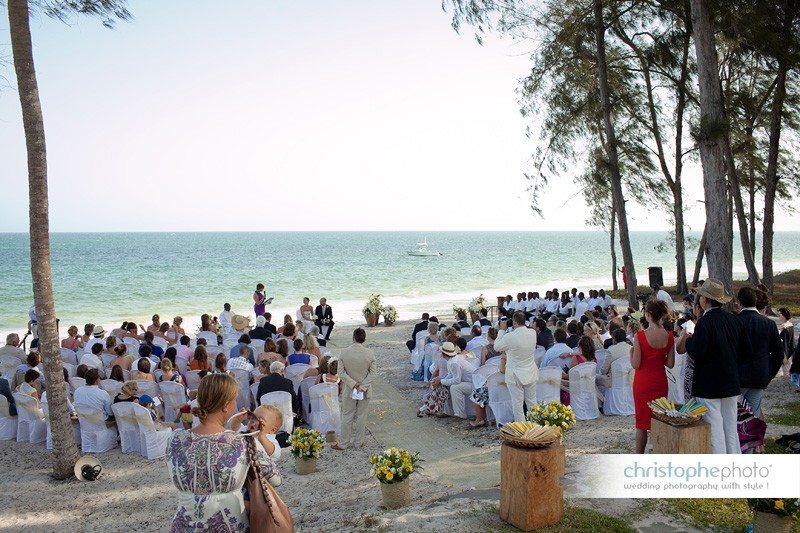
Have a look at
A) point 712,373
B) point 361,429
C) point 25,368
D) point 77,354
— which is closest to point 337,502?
point 361,429

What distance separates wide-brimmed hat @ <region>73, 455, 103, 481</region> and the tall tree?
0.21 meters

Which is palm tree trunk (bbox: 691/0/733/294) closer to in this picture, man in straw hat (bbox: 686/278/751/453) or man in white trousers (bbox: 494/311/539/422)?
man in white trousers (bbox: 494/311/539/422)

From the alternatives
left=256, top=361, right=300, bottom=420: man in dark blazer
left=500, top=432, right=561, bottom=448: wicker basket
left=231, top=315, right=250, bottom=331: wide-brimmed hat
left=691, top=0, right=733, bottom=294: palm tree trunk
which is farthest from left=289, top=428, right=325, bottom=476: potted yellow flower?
left=691, top=0, right=733, bottom=294: palm tree trunk

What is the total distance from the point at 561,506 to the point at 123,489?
213 inches

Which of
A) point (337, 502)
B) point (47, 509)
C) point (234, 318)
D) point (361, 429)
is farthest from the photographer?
point (234, 318)

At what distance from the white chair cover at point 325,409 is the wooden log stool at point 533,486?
4698 millimetres

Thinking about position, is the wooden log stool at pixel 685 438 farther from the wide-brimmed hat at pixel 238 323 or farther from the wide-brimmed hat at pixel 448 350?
the wide-brimmed hat at pixel 238 323

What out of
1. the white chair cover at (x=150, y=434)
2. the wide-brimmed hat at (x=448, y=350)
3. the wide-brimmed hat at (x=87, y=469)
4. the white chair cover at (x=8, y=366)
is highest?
the wide-brimmed hat at (x=448, y=350)

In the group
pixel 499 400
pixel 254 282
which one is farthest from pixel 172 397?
pixel 254 282

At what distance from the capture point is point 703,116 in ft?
36.9

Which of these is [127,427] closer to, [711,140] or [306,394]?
[306,394]

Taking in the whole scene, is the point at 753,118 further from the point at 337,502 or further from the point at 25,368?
the point at 25,368

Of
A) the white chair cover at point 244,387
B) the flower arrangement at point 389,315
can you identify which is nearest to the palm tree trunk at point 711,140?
the white chair cover at point 244,387

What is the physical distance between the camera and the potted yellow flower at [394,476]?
5789 millimetres
